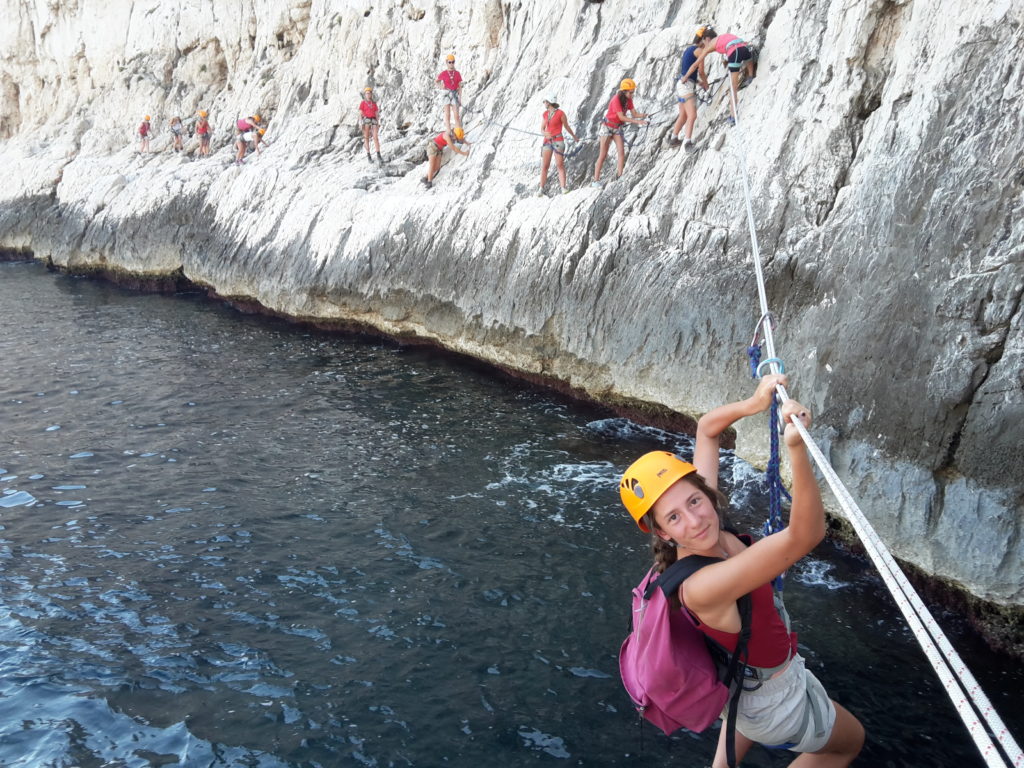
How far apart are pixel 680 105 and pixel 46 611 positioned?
11.1 m

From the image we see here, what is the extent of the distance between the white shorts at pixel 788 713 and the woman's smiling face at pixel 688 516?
87 cm

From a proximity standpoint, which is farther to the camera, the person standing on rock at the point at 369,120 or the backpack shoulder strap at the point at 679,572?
the person standing on rock at the point at 369,120

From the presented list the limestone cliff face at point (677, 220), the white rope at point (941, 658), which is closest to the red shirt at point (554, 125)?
the limestone cliff face at point (677, 220)

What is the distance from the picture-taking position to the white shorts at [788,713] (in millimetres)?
3602

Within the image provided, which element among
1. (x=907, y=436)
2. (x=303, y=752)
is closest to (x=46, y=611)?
(x=303, y=752)

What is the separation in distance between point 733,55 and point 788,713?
411 inches

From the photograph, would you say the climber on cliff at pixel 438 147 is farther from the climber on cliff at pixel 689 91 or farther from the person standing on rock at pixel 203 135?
the person standing on rock at pixel 203 135

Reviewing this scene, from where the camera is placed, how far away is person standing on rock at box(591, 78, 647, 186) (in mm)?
13328

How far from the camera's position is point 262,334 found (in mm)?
18453

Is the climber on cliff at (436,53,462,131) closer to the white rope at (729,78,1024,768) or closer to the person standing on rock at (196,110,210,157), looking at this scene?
the person standing on rock at (196,110,210,157)

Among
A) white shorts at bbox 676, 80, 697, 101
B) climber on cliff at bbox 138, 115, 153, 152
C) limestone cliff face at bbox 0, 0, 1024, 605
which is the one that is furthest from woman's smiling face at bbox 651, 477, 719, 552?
climber on cliff at bbox 138, 115, 153, 152

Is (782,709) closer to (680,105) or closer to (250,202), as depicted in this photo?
(680,105)

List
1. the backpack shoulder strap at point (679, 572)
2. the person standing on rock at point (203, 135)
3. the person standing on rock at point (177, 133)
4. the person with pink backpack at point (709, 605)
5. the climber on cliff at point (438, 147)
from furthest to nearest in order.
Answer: the person standing on rock at point (177, 133) < the person standing on rock at point (203, 135) < the climber on cliff at point (438, 147) < the backpack shoulder strap at point (679, 572) < the person with pink backpack at point (709, 605)

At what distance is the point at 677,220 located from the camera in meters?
11.6
